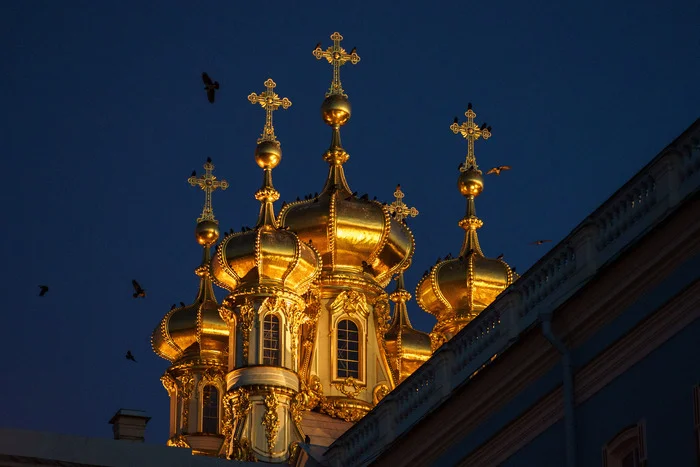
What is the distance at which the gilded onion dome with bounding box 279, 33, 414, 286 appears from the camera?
43.1 meters

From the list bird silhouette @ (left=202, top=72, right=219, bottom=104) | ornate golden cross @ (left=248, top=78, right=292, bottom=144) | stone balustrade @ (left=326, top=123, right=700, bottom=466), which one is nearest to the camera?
stone balustrade @ (left=326, top=123, right=700, bottom=466)

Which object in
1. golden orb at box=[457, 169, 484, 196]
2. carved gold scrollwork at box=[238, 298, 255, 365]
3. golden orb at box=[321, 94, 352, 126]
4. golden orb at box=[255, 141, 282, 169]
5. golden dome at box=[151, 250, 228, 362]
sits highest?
golden orb at box=[321, 94, 352, 126]

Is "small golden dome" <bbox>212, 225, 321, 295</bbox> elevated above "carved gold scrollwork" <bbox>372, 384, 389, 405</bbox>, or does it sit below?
above

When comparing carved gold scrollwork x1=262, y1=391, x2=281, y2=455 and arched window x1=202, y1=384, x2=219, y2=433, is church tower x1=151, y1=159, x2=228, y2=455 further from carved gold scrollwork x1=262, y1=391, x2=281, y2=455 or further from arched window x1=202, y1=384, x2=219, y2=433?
carved gold scrollwork x1=262, y1=391, x2=281, y2=455

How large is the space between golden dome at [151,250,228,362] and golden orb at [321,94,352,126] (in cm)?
497

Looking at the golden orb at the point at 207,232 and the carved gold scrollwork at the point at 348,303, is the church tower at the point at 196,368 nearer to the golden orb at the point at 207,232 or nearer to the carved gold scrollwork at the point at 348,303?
the golden orb at the point at 207,232

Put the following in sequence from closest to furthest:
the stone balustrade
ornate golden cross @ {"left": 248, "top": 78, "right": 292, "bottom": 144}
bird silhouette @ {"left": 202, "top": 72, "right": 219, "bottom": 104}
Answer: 1. the stone balustrade
2. bird silhouette @ {"left": 202, "top": 72, "right": 219, "bottom": 104}
3. ornate golden cross @ {"left": 248, "top": 78, "right": 292, "bottom": 144}

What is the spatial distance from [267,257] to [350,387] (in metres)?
3.47

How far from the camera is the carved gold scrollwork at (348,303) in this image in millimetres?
42656

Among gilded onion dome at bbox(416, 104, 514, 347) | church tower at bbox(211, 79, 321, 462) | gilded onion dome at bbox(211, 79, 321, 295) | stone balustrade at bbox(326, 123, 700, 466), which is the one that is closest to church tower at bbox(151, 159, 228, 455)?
gilded onion dome at bbox(211, 79, 321, 295)

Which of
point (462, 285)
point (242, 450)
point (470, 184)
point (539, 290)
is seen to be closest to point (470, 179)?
point (470, 184)

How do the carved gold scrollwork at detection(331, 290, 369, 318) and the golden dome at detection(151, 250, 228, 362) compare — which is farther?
the golden dome at detection(151, 250, 228, 362)

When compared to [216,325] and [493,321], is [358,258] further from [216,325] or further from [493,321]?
[493,321]

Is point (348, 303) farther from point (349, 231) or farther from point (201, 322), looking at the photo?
point (201, 322)
